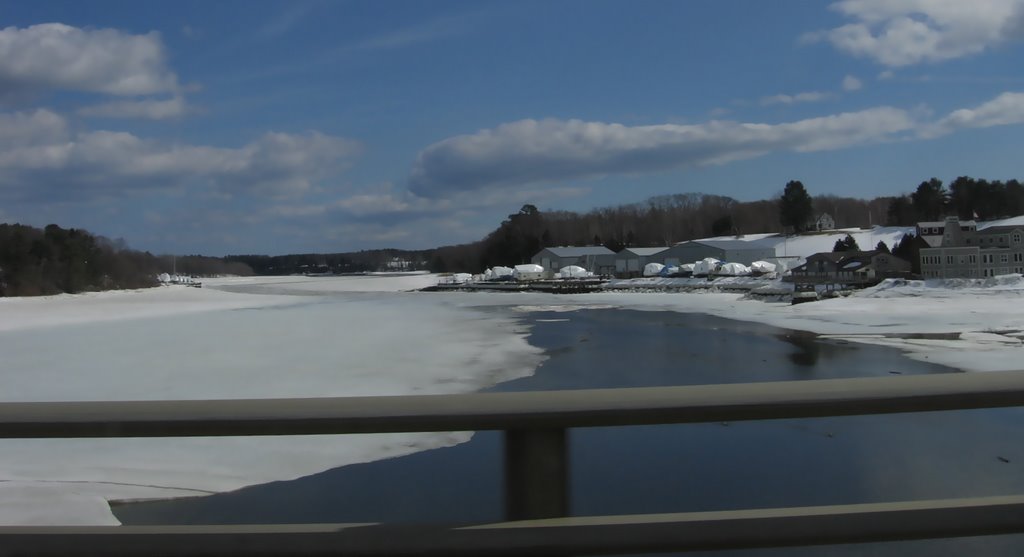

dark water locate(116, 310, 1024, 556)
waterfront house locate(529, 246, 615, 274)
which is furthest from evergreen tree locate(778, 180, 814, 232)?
dark water locate(116, 310, 1024, 556)

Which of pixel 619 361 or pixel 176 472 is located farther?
pixel 619 361

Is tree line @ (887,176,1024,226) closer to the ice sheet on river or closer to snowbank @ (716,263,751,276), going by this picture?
snowbank @ (716,263,751,276)

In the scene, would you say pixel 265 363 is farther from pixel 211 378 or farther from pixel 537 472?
pixel 537 472

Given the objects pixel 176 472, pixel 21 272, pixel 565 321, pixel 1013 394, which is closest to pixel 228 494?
pixel 176 472

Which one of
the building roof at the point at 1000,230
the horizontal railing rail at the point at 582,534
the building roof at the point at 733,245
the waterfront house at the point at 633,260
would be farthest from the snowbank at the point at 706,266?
the horizontal railing rail at the point at 582,534

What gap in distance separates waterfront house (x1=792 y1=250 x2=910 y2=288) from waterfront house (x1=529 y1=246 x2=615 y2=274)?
52348mm

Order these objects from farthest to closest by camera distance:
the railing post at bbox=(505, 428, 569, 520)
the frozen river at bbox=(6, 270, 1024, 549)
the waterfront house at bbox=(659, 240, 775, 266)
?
the waterfront house at bbox=(659, 240, 775, 266), the frozen river at bbox=(6, 270, 1024, 549), the railing post at bbox=(505, 428, 569, 520)

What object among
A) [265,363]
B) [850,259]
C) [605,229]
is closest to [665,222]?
[605,229]

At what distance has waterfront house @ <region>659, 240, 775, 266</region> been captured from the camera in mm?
103312

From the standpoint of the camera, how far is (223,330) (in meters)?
34.1

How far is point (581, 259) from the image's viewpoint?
A: 124m

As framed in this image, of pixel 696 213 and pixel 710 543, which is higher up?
pixel 696 213

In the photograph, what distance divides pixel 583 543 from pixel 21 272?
3899 inches

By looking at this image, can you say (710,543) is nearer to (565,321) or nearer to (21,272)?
(565,321)
